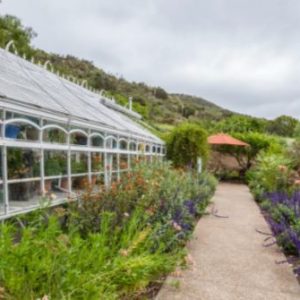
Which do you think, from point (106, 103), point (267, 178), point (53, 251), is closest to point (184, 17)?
point (106, 103)

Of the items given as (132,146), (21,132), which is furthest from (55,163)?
(132,146)

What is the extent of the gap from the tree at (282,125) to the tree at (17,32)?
24.6 metres

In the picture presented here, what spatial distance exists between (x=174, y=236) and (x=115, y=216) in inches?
29.9

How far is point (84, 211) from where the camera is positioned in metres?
4.15

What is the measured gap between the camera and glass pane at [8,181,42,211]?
162 inches

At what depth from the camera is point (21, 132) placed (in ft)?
14.0

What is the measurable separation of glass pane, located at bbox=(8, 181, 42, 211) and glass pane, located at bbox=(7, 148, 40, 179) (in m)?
0.12

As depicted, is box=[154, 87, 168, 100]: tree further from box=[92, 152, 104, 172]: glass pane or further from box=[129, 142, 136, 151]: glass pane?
box=[92, 152, 104, 172]: glass pane

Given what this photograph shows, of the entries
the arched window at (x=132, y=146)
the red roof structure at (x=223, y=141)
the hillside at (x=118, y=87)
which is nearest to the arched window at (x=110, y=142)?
the arched window at (x=132, y=146)

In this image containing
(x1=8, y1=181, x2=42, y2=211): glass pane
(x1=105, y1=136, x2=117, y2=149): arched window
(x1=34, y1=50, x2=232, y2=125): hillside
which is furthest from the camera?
(x1=34, y1=50, x2=232, y2=125): hillside

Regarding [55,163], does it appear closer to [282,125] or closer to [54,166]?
[54,166]

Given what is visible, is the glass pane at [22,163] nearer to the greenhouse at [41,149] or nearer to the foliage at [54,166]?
the greenhouse at [41,149]

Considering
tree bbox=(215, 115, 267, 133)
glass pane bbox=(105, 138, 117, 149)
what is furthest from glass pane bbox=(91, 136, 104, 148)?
tree bbox=(215, 115, 267, 133)

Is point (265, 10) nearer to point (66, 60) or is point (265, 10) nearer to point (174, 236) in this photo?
point (174, 236)
